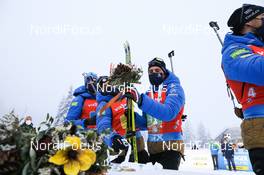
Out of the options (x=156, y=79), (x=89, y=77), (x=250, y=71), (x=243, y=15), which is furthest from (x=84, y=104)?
(x=250, y=71)

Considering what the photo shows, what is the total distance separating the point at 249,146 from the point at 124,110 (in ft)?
10.2

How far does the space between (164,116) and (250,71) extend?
1873 millimetres

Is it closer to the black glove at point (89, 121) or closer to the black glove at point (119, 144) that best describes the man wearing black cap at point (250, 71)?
the black glove at point (119, 144)

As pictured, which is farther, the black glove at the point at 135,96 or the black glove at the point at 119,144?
the black glove at the point at 119,144

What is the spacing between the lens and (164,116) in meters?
4.30

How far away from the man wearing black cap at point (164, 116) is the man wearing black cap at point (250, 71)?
1485 mm

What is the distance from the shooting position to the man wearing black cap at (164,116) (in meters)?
4.23

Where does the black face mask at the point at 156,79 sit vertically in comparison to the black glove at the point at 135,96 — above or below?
above

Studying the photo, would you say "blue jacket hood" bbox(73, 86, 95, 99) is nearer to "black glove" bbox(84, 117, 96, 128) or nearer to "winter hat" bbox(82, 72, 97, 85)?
"winter hat" bbox(82, 72, 97, 85)

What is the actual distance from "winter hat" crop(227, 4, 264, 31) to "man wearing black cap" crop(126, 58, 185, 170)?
4.90ft

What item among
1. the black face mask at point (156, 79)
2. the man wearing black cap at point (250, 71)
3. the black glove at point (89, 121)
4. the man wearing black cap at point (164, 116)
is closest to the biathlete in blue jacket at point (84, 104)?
the black glove at point (89, 121)

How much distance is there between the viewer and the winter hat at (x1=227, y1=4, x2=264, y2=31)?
303 centimetres

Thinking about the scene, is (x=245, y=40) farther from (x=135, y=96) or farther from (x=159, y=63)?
(x=159, y=63)

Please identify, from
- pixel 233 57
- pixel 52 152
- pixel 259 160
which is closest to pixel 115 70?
pixel 233 57
